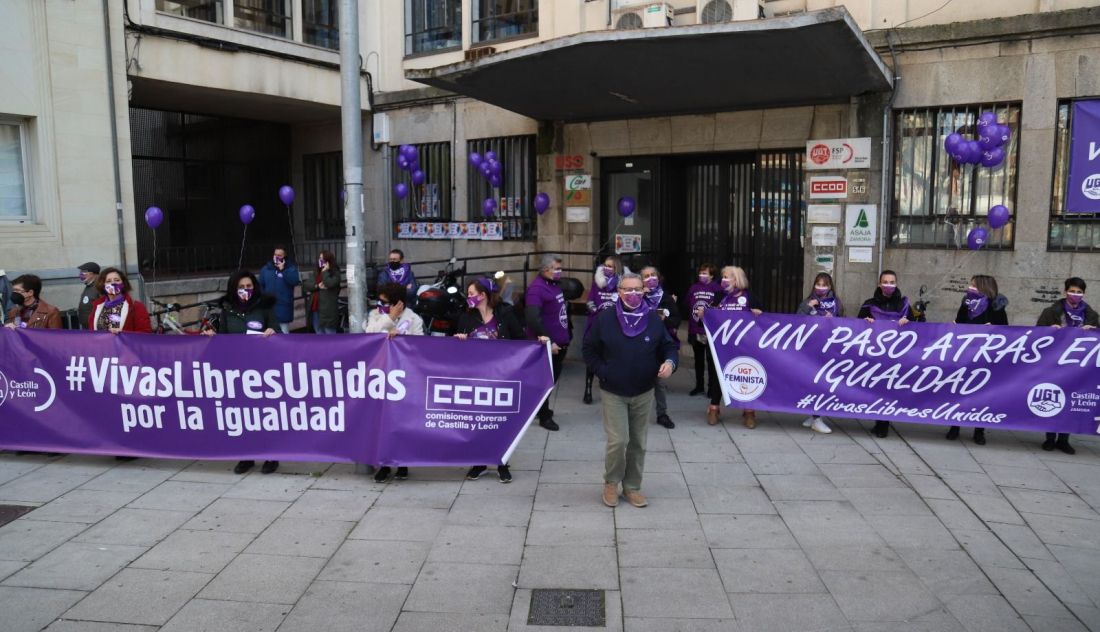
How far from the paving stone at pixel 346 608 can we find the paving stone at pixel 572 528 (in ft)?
3.97

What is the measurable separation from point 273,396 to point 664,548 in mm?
3728

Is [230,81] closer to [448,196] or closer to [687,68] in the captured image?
[448,196]

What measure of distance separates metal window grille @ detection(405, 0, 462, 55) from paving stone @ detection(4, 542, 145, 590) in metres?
11.4

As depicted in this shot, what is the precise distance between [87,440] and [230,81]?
26.6ft

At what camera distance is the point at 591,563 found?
5539 millimetres

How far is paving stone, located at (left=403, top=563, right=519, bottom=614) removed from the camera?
194 inches

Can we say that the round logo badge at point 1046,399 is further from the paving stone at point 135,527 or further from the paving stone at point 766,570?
the paving stone at point 135,527

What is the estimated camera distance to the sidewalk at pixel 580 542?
16.0 feet

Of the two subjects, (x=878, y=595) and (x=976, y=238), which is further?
(x=976, y=238)

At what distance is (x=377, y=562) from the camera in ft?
18.3

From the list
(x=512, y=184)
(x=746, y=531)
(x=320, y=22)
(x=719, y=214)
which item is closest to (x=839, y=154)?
(x=719, y=214)

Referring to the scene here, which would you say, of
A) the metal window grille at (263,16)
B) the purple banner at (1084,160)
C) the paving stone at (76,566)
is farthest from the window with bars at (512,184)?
the paving stone at (76,566)

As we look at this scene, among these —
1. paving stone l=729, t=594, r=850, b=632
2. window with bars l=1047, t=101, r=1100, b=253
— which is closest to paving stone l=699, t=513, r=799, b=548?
paving stone l=729, t=594, r=850, b=632

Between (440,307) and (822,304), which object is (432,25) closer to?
(440,307)
